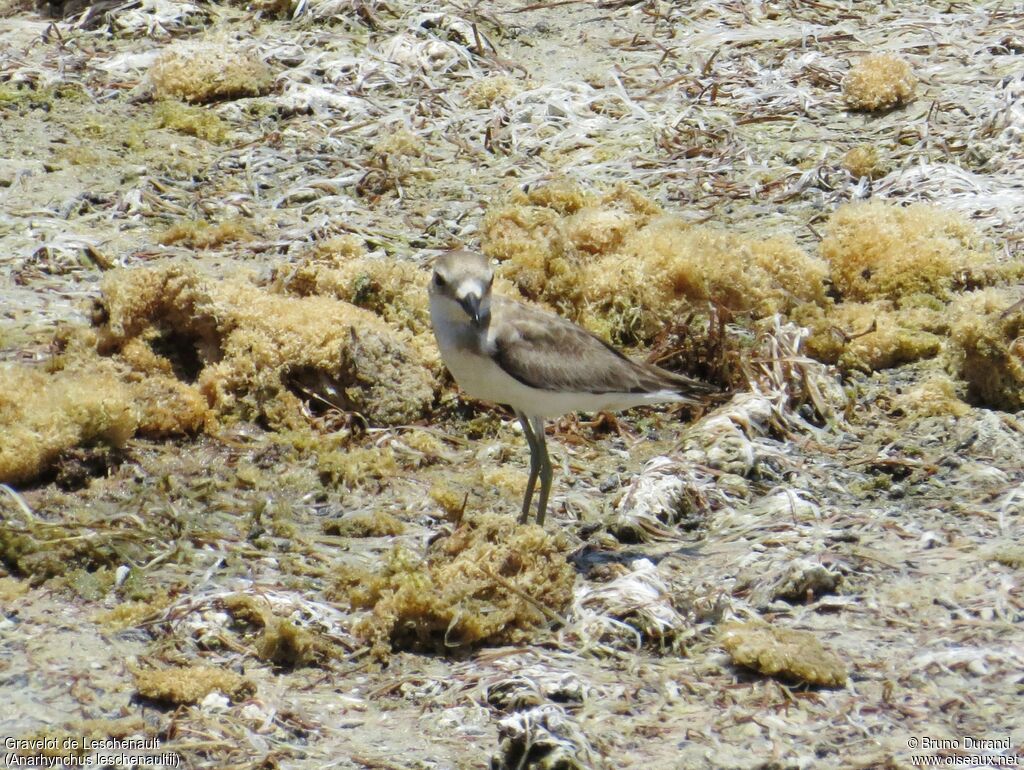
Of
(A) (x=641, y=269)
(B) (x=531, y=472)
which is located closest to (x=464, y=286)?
(B) (x=531, y=472)

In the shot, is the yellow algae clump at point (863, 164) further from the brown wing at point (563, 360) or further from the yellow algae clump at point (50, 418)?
the yellow algae clump at point (50, 418)

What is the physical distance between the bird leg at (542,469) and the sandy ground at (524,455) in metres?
0.25

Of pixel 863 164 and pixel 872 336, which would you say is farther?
pixel 863 164

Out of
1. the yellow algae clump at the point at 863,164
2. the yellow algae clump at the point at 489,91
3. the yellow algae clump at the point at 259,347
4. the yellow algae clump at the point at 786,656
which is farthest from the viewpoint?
the yellow algae clump at the point at 489,91

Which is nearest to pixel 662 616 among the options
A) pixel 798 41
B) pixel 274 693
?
pixel 274 693

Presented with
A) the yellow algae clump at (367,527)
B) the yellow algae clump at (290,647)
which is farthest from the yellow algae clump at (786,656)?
the yellow algae clump at (367,527)

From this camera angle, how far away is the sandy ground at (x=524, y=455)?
5828 millimetres

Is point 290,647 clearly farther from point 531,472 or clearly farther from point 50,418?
point 50,418

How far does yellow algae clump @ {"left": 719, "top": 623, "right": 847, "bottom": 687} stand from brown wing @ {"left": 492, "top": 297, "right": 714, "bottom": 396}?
205 centimetres

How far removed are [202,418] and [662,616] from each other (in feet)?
10.9

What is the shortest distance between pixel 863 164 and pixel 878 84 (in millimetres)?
1179

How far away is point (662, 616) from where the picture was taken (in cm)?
659

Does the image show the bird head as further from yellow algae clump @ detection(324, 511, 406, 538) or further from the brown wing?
yellow algae clump @ detection(324, 511, 406, 538)

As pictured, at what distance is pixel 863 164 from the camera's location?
37.7ft
